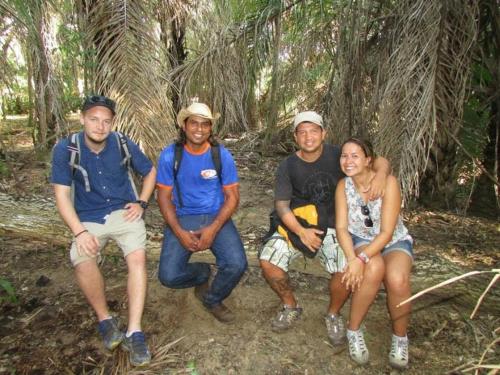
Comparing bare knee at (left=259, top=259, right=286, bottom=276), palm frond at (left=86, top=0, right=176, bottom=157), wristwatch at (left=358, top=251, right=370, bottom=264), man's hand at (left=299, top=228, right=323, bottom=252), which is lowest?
bare knee at (left=259, top=259, right=286, bottom=276)

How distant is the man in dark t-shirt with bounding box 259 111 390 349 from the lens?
123 inches

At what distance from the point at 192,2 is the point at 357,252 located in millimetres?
4406

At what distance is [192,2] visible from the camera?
587 cm

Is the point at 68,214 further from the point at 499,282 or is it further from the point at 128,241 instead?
the point at 499,282

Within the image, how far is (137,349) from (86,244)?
79 centimetres

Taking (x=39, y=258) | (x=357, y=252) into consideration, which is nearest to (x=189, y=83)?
(x=39, y=258)

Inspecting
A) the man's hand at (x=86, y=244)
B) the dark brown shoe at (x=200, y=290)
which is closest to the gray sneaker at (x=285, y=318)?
the dark brown shoe at (x=200, y=290)

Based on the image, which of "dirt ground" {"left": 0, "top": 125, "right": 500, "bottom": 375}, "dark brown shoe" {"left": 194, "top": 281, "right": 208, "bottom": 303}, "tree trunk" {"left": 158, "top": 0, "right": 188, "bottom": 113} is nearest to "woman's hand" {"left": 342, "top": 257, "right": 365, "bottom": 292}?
"dirt ground" {"left": 0, "top": 125, "right": 500, "bottom": 375}

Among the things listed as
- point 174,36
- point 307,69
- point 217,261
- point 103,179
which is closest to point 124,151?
point 103,179

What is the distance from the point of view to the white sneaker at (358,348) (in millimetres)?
2922

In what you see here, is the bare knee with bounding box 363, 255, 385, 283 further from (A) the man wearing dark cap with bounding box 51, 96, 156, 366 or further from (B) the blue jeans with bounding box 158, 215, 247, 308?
(A) the man wearing dark cap with bounding box 51, 96, 156, 366

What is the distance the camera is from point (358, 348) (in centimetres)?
293

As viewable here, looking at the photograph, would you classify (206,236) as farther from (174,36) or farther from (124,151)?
(174,36)

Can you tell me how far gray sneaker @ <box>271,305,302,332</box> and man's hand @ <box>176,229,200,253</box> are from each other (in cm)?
80
